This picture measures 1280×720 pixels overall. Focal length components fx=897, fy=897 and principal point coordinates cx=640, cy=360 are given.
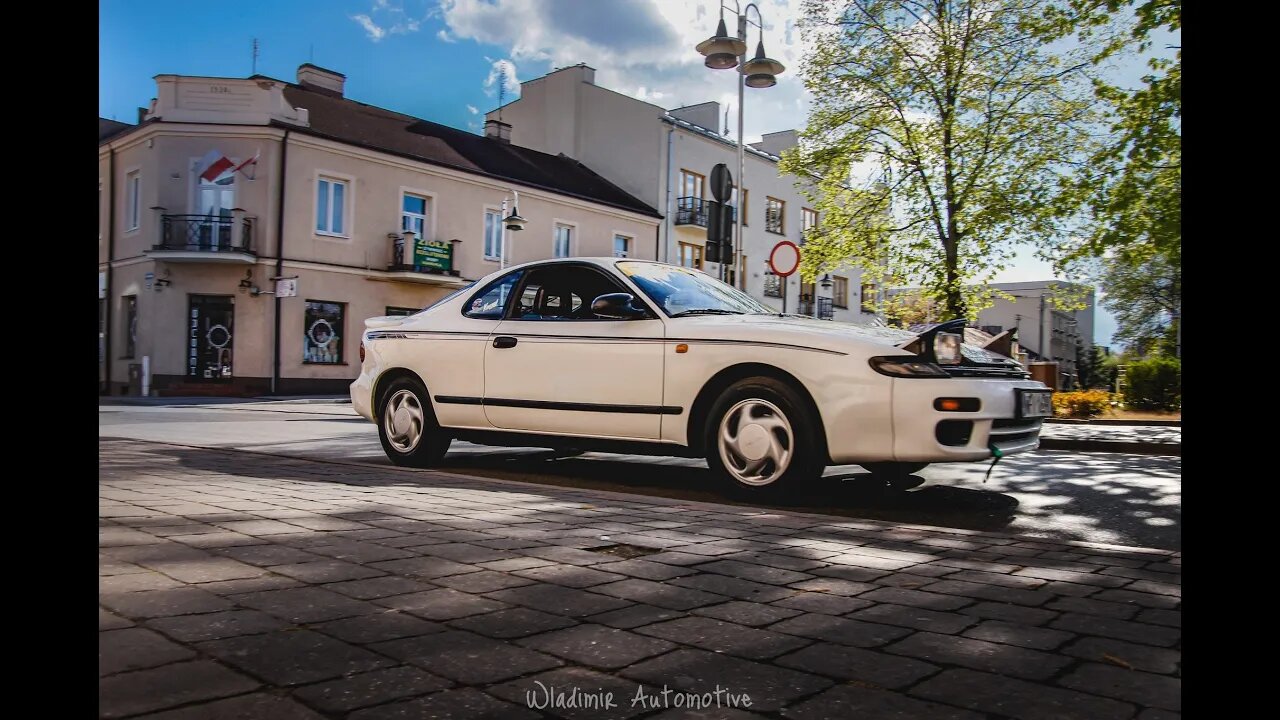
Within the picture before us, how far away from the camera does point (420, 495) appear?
198 inches

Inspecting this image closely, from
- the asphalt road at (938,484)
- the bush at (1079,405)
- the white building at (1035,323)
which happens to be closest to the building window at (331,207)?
the asphalt road at (938,484)

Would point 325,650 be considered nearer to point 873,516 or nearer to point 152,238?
point 873,516

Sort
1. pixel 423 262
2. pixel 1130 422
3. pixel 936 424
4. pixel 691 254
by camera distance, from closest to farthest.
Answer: pixel 936 424
pixel 1130 422
pixel 423 262
pixel 691 254

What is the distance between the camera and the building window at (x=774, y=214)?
136ft

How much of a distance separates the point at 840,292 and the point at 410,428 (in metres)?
42.6

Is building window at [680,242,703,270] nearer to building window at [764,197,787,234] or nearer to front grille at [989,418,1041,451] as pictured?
building window at [764,197,787,234]

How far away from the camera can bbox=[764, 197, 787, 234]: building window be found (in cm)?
4156

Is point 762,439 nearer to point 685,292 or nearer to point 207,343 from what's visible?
point 685,292

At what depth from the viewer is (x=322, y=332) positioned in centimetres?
2755

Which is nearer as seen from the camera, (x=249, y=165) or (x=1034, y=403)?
(x=1034, y=403)

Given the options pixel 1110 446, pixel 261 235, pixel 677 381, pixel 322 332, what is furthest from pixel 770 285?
pixel 677 381

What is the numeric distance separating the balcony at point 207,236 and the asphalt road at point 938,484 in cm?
1602
